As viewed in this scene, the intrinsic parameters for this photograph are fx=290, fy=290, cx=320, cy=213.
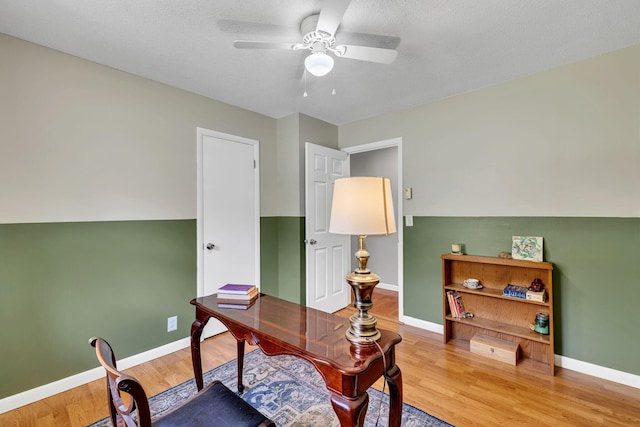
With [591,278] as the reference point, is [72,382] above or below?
below

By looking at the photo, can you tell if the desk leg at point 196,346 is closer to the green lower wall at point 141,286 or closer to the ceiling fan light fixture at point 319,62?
the green lower wall at point 141,286

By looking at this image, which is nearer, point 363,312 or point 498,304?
point 363,312

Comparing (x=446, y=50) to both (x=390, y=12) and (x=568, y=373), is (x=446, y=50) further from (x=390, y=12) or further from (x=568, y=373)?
(x=568, y=373)

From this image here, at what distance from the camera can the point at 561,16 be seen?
173 cm

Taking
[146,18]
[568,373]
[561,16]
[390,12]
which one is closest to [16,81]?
[146,18]

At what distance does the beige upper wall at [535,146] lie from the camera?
2.13 meters

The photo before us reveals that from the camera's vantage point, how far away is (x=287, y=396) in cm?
199

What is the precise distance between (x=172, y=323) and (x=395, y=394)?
2.16 m

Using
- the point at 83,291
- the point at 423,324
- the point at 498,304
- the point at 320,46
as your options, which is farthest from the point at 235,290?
the point at 498,304

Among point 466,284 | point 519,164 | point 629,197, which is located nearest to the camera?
point 629,197

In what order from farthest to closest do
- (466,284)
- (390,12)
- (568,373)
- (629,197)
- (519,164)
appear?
(466,284) < (519,164) < (568,373) < (629,197) < (390,12)

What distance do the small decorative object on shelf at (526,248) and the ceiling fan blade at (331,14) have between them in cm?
226

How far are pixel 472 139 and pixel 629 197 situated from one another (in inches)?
47.5

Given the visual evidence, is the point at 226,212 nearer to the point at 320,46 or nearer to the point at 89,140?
the point at 89,140
